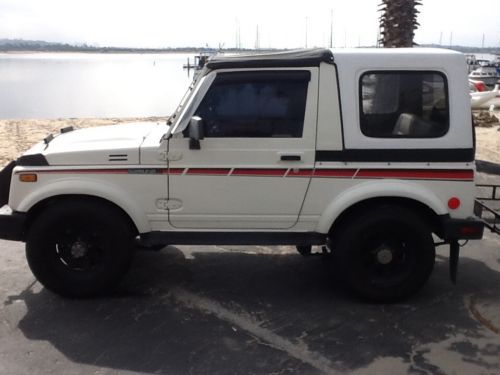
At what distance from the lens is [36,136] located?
14.4 meters

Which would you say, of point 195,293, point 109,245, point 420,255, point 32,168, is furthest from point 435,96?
point 32,168

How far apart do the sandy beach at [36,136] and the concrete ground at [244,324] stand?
6.59m

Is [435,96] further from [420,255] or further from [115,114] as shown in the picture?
[115,114]

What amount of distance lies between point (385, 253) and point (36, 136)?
11910 mm

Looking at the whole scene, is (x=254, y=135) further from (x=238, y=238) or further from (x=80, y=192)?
(x=80, y=192)

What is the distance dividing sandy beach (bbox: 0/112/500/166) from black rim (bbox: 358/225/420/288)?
7228 mm

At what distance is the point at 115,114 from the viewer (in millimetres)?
24625

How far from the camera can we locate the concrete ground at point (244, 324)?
12.6 feet

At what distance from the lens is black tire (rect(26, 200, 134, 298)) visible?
15.1 feet

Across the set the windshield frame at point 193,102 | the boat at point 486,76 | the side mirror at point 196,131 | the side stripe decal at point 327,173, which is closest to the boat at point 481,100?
the boat at point 486,76

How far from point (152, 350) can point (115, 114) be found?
2172 cm

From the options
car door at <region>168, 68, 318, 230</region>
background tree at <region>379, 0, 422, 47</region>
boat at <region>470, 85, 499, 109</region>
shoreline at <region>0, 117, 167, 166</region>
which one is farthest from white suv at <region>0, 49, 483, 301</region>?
boat at <region>470, 85, 499, 109</region>

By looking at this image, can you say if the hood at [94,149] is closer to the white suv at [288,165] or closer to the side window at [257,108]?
the white suv at [288,165]

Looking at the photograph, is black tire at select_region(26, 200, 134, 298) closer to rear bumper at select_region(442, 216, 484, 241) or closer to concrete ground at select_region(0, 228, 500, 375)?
concrete ground at select_region(0, 228, 500, 375)
